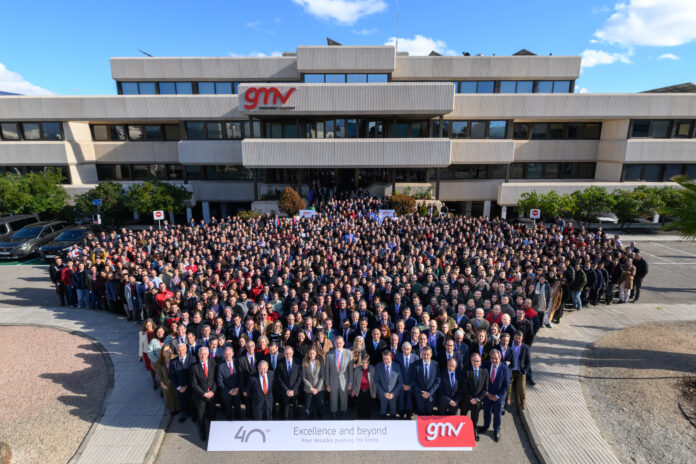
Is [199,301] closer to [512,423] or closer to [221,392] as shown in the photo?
[221,392]

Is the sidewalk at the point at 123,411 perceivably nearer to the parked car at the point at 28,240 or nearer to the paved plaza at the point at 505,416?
the paved plaza at the point at 505,416

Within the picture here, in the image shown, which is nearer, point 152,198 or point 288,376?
point 288,376

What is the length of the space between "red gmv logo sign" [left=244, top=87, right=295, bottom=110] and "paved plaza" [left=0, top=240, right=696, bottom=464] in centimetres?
1574

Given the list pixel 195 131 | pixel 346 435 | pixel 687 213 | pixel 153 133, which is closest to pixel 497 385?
pixel 346 435

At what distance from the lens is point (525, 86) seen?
2900cm

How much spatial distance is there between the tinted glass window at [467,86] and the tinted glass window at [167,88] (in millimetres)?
23753

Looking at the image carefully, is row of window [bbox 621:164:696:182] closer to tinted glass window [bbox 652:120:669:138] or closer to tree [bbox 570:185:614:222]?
tinted glass window [bbox 652:120:669:138]

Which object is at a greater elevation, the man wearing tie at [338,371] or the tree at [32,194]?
the tree at [32,194]

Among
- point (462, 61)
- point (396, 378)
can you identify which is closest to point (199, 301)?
point (396, 378)

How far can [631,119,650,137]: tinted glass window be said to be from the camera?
27.2 m

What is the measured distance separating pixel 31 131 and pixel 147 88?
916 cm

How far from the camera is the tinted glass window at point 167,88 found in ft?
96.7

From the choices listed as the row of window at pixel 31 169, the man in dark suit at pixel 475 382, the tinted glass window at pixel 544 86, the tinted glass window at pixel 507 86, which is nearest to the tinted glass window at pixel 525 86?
the tinted glass window at pixel 507 86

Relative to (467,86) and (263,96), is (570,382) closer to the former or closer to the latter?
(263,96)
